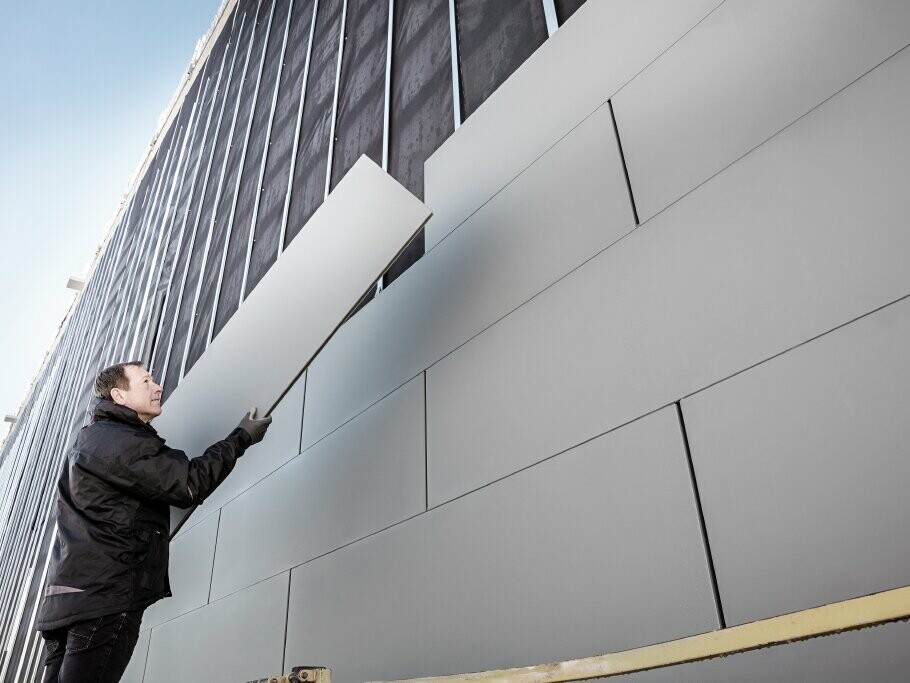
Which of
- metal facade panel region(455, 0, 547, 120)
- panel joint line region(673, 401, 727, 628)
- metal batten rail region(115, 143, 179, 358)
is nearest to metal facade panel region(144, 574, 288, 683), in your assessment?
panel joint line region(673, 401, 727, 628)

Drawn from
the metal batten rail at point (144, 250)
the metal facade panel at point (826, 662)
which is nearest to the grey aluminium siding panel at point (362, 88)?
the metal facade panel at point (826, 662)

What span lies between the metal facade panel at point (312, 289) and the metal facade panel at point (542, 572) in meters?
0.75

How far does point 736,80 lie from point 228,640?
3.11m

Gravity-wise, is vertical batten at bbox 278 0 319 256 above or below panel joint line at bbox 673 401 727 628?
above

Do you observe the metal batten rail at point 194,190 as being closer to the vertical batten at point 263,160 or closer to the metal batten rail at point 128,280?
the vertical batten at point 263,160

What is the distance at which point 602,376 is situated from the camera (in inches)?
73.0

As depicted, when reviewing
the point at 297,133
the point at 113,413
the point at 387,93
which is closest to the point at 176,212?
the point at 297,133

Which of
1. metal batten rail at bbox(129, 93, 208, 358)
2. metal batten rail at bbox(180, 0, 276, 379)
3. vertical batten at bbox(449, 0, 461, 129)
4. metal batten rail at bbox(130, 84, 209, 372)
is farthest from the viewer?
metal batten rail at bbox(129, 93, 208, 358)

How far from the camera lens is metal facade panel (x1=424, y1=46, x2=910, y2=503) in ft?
4.72

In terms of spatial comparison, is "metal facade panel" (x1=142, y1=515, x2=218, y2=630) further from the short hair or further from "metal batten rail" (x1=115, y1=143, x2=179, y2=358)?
"metal batten rail" (x1=115, y1=143, x2=179, y2=358)

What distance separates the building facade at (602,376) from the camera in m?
1.37

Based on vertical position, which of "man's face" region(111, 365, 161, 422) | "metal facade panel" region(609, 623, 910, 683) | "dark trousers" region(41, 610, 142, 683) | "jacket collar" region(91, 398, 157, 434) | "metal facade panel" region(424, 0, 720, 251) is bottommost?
"metal facade panel" region(609, 623, 910, 683)

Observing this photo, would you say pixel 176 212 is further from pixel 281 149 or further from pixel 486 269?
pixel 486 269

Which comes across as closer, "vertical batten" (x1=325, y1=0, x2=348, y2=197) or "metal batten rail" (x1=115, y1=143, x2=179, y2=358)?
"vertical batten" (x1=325, y1=0, x2=348, y2=197)
